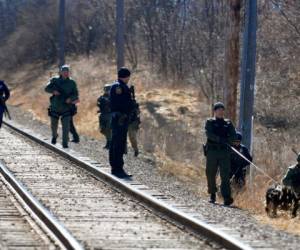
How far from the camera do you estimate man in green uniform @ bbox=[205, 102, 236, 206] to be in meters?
13.8

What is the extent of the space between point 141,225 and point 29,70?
5769cm

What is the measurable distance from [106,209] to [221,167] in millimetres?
2429

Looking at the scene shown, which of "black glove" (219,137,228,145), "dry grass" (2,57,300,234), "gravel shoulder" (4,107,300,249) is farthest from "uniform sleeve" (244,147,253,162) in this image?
"black glove" (219,137,228,145)

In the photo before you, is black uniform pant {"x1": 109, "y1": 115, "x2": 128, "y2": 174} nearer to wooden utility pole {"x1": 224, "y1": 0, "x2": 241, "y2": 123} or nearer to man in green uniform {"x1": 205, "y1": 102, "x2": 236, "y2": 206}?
man in green uniform {"x1": 205, "y1": 102, "x2": 236, "y2": 206}

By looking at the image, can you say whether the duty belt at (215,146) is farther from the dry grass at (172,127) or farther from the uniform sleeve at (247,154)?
the uniform sleeve at (247,154)

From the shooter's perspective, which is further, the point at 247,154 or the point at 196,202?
the point at 247,154

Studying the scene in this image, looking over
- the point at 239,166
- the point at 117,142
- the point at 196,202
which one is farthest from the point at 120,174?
the point at 196,202

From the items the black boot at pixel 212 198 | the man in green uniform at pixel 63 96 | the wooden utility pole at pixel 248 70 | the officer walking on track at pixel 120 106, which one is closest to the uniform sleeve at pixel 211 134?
the black boot at pixel 212 198

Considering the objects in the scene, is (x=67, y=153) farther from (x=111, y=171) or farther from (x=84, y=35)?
(x=84, y=35)

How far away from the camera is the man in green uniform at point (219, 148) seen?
45.3 ft

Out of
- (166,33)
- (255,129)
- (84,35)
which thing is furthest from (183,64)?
(84,35)

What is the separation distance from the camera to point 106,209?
41.0 feet

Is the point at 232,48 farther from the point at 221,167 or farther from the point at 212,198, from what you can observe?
the point at 212,198

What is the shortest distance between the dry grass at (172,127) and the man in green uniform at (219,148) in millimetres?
498
